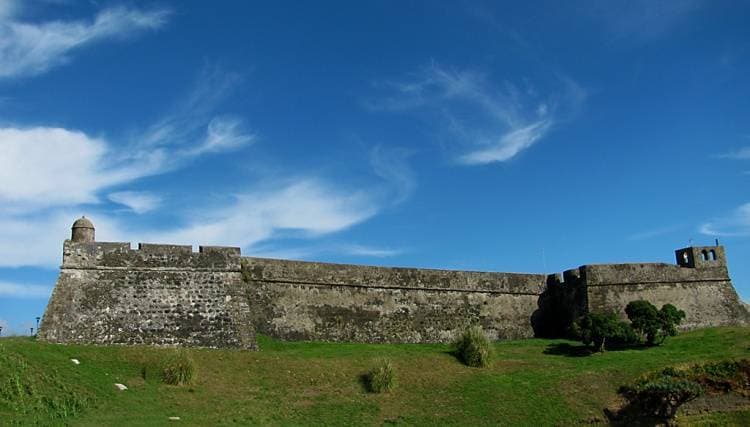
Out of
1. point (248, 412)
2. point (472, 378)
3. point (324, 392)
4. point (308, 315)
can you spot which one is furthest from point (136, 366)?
point (472, 378)

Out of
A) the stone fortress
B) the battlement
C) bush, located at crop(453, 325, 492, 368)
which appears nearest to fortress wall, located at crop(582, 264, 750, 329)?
the stone fortress

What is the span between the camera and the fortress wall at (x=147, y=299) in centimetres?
2517

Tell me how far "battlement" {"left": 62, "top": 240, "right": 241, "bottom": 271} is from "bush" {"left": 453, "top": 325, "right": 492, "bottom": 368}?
901 cm

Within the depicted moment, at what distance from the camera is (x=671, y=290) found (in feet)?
114

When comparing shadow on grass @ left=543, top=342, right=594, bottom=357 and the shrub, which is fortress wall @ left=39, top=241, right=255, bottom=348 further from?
the shrub

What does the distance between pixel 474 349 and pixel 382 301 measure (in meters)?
5.81

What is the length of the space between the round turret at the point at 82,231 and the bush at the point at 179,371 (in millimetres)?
6417

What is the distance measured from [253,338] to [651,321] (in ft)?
53.4

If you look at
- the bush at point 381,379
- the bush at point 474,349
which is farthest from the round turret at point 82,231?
the bush at point 474,349

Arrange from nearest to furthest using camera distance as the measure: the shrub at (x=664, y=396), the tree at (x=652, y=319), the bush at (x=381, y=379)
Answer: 1. the shrub at (x=664, y=396)
2. the bush at (x=381, y=379)
3. the tree at (x=652, y=319)

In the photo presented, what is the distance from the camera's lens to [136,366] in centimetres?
2325

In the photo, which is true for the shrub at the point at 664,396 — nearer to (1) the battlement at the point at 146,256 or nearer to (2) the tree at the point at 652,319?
(2) the tree at the point at 652,319

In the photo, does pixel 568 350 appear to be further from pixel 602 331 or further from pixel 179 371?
pixel 179 371

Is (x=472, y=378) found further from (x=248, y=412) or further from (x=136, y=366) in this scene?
(x=136, y=366)
